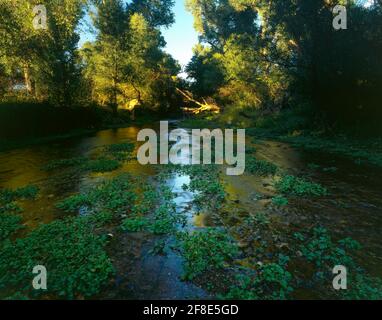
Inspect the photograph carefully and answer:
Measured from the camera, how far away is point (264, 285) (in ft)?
18.1

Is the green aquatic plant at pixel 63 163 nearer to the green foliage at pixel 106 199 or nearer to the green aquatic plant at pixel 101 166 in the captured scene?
the green aquatic plant at pixel 101 166

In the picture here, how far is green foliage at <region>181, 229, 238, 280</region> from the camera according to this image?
6.13 m

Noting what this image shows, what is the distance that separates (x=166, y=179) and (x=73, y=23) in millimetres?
31099

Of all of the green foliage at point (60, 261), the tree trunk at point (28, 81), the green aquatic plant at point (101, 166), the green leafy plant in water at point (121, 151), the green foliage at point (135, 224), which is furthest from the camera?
the tree trunk at point (28, 81)

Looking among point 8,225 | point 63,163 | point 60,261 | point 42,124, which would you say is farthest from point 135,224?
point 42,124

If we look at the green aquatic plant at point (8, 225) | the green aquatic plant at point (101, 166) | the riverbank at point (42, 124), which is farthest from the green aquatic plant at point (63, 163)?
the riverbank at point (42, 124)

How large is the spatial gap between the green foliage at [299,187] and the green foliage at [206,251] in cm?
462

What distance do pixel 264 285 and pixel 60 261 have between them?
4275 mm

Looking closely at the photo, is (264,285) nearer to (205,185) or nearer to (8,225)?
(205,185)

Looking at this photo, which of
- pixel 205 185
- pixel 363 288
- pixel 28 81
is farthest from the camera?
pixel 28 81

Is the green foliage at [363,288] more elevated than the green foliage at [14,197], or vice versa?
the green foliage at [14,197]

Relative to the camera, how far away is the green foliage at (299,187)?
11086 millimetres

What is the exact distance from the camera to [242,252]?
6750mm
